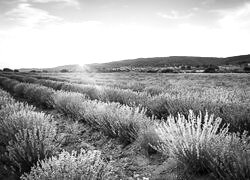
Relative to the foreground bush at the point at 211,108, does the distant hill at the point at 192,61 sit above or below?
above

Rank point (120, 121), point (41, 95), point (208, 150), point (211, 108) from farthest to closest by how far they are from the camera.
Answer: point (41, 95) < point (211, 108) < point (120, 121) < point (208, 150)

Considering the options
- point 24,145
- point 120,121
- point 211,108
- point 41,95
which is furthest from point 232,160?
point 41,95

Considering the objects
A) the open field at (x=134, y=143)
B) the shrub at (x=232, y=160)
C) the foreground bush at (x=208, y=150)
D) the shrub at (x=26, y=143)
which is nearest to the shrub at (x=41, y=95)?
the open field at (x=134, y=143)

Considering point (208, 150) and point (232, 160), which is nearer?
point (232, 160)

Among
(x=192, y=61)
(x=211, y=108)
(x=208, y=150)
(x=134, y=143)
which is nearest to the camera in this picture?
(x=208, y=150)

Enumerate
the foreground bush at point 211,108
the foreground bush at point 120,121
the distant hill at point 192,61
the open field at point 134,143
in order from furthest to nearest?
the distant hill at point 192,61 → the foreground bush at point 120,121 → the foreground bush at point 211,108 → the open field at point 134,143

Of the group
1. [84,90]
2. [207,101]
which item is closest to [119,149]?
[207,101]

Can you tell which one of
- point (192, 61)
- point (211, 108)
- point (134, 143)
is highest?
point (192, 61)

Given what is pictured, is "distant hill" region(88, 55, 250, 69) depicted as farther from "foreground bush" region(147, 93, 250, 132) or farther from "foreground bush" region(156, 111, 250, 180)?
"foreground bush" region(156, 111, 250, 180)

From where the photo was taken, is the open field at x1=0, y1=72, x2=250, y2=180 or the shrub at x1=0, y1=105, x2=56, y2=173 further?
the shrub at x1=0, y1=105, x2=56, y2=173

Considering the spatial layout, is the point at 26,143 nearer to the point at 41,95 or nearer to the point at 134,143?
the point at 134,143

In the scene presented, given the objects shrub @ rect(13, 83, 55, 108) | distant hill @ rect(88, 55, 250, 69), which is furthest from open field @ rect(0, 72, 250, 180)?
distant hill @ rect(88, 55, 250, 69)

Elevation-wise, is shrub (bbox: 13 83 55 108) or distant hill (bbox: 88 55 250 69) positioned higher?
distant hill (bbox: 88 55 250 69)

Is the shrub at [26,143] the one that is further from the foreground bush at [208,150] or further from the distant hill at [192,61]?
the distant hill at [192,61]
